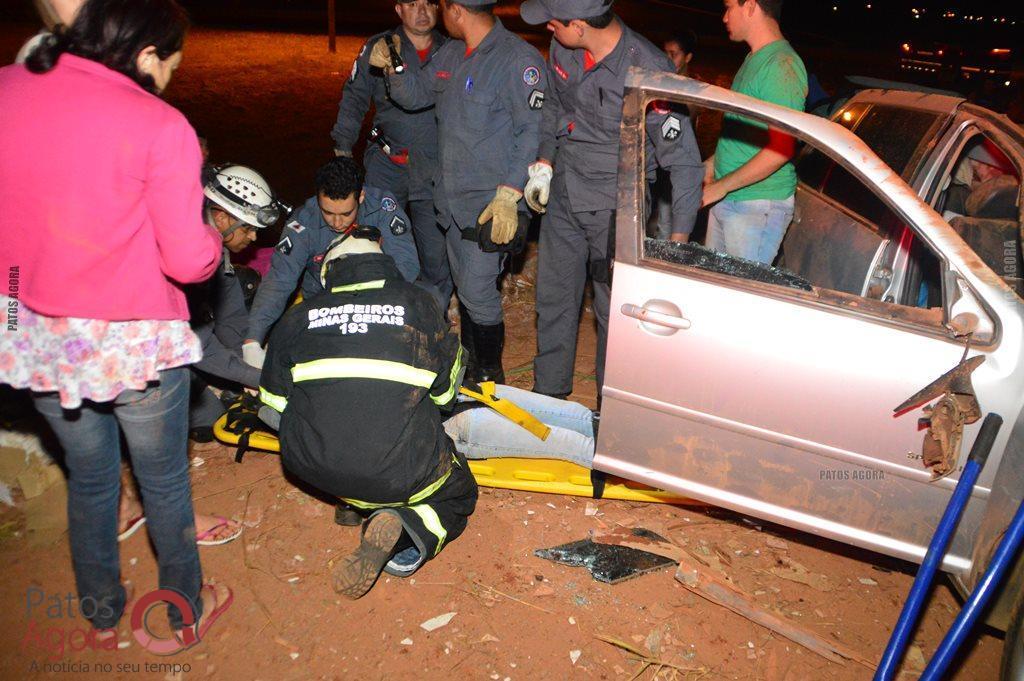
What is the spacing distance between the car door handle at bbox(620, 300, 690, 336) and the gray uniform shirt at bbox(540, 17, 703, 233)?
79 centimetres

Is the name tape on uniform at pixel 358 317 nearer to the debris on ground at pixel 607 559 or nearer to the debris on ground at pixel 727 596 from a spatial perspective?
the debris on ground at pixel 607 559

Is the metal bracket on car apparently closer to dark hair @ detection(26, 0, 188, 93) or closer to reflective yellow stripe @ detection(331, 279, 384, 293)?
reflective yellow stripe @ detection(331, 279, 384, 293)

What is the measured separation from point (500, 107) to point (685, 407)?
6.65 ft

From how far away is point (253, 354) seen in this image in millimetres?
3637

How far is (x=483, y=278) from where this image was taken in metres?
3.93

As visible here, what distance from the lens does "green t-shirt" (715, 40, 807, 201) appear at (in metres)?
3.39

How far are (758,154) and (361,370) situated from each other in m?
2.18

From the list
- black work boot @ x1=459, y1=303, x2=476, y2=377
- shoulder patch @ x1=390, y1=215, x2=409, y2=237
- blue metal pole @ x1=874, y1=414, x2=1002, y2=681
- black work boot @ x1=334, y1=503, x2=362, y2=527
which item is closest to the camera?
blue metal pole @ x1=874, y1=414, x2=1002, y2=681

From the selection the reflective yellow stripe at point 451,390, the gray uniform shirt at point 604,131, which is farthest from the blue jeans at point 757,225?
the reflective yellow stripe at point 451,390

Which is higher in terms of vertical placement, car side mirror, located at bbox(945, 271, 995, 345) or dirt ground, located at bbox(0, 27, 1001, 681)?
car side mirror, located at bbox(945, 271, 995, 345)

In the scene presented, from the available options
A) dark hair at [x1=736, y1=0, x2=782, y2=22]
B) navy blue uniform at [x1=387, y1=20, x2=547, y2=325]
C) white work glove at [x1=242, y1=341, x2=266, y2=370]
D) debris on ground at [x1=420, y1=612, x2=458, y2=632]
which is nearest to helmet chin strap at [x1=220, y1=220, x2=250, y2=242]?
white work glove at [x1=242, y1=341, x2=266, y2=370]

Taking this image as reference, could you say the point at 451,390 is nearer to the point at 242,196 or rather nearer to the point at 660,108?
the point at 660,108

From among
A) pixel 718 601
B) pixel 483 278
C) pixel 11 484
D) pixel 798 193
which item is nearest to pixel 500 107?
pixel 483 278

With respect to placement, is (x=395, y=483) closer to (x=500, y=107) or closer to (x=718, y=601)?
(x=718, y=601)
